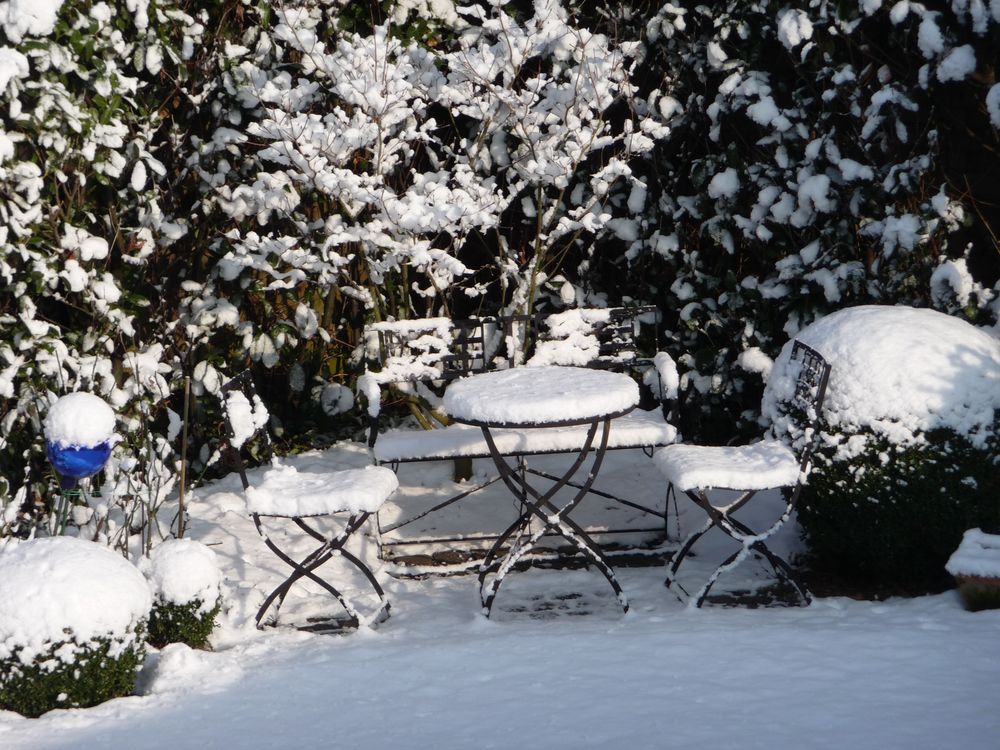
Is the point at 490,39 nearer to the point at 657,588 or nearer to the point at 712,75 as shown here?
the point at 712,75

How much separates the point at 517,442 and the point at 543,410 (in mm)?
799

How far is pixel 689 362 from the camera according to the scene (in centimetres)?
560

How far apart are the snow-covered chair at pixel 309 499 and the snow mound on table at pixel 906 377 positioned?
161cm

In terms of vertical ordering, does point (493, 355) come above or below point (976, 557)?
above

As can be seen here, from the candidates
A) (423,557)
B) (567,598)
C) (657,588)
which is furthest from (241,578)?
(657,588)

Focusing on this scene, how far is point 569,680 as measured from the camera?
130 inches

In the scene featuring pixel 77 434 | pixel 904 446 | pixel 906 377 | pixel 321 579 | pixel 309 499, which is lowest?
pixel 321 579

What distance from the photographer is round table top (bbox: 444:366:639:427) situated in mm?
3770

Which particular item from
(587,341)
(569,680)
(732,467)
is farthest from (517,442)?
(569,680)

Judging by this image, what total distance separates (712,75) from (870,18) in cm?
91

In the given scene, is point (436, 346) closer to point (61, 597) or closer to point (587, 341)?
point (587, 341)

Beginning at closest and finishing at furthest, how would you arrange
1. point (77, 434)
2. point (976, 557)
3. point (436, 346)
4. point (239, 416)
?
point (976, 557), point (77, 434), point (239, 416), point (436, 346)

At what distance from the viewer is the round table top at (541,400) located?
3.77 m

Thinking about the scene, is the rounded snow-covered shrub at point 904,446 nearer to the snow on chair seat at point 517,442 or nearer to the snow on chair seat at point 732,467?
the snow on chair seat at point 732,467
